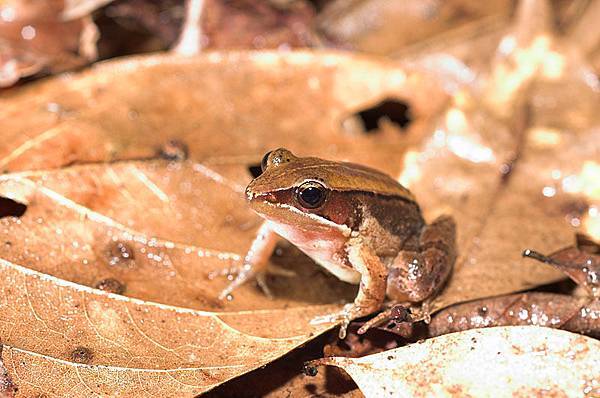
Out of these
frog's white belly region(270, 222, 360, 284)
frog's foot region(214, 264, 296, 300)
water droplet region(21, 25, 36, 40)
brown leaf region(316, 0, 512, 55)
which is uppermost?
brown leaf region(316, 0, 512, 55)

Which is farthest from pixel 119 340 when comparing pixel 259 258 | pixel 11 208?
pixel 11 208

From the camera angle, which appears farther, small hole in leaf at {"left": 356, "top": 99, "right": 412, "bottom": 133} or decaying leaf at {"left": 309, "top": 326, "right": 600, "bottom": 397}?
small hole in leaf at {"left": 356, "top": 99, "right": 412, "bottom": 133}

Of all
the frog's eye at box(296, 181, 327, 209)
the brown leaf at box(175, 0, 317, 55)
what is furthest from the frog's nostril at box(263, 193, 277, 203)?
the brown leaf at box(175, 0, 317, 55)

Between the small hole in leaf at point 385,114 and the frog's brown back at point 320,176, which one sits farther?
the small hole in leaf at point 385,114

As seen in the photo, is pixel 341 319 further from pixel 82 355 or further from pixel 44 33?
pixel 44 33

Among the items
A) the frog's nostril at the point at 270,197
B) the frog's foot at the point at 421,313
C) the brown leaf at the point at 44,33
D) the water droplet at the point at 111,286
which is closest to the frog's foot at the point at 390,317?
the frog's foot at the point at 421,313

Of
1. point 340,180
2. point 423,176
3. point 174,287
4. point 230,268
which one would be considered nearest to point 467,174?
point 423,176

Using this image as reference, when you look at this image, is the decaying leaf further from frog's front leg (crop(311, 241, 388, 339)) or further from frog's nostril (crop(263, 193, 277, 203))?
frog's nostril (crop(263, 193, 277, 203))

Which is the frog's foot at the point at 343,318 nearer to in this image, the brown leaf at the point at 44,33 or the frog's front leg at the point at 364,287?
the frog's front leg at the point at 364,287
